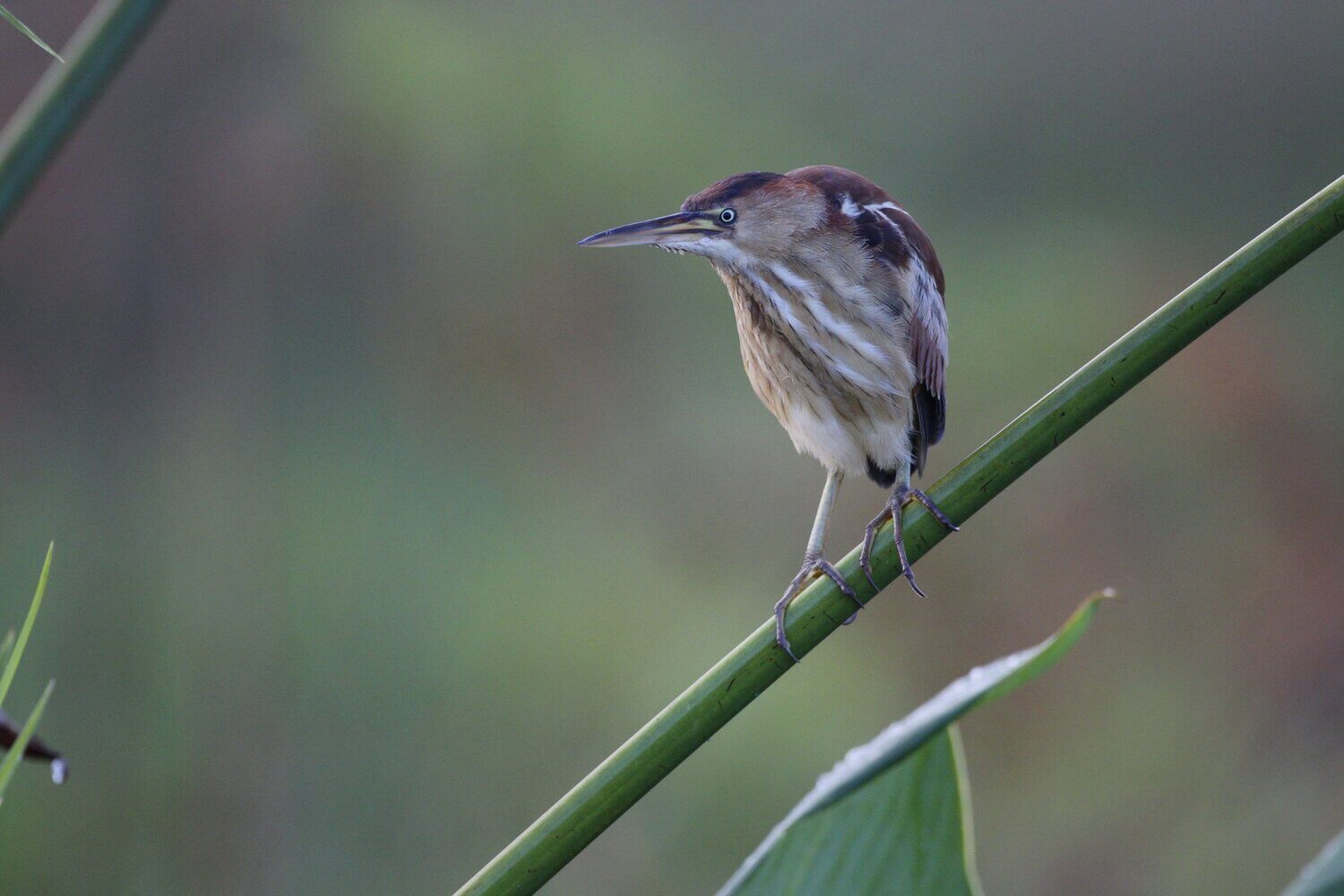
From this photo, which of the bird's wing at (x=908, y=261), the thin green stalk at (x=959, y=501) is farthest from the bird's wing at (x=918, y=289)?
the thin green stalk at (x=959, y=501)

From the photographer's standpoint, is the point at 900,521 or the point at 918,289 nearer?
the point at 900,521

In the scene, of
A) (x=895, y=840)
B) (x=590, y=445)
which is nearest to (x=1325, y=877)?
(x=895, y=840)

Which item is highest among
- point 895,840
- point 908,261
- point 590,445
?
point 908,261

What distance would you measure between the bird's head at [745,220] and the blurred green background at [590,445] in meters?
1.16

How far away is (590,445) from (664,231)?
141cm

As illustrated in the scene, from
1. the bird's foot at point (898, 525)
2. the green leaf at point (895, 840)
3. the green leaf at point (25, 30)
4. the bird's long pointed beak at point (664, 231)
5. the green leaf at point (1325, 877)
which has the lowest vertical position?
the green leaf at point (895, 840)

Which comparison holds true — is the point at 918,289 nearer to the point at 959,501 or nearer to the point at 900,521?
the point at 900,521

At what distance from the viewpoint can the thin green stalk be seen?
0.97 feet

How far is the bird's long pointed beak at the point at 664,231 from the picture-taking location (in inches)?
19.1

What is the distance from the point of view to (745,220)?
1.84 ft

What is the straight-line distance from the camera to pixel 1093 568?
171cm

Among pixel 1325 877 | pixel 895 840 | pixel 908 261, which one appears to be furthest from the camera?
pixel 908 261

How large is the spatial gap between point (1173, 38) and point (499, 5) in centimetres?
105

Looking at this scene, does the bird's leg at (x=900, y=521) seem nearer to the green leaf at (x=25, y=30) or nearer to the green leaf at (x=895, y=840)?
the green leaf at (x=895, y=840)
